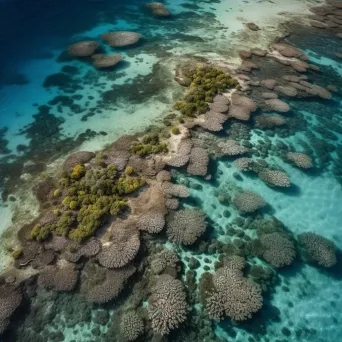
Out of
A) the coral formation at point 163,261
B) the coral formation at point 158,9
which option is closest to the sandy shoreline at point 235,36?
the coral formation at point 158,9

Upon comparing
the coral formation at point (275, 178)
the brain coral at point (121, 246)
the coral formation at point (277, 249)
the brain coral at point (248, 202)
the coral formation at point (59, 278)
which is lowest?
the coral formation at point (277, 249)

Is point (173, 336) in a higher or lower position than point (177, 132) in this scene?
lower

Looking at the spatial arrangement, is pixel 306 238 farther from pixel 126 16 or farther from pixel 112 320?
pixel 126 16

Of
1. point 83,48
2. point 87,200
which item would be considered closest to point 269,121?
point 87,200

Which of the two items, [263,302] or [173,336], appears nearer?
[173,336]

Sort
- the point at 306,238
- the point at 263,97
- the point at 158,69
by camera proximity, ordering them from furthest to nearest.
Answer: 1. the point at 158,69
2. the point at 263,97
3. the point at 306,238

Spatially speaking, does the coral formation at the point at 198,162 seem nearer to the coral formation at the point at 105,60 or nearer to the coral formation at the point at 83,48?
the coral formation at the point at 105,60

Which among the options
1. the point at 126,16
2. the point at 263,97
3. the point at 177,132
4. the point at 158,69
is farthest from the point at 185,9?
the point at 177,132

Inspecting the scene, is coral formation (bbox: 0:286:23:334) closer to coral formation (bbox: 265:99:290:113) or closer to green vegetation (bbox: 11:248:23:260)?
green vegetation (bbox: 11:248:23:260)

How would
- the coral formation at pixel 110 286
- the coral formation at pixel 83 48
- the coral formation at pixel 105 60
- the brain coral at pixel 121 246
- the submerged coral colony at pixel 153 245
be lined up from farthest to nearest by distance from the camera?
the coral formation at pixel 83 48
the coral formation at pixel 105 60
the brain coral at pixel 121 246
the coral formation at pixel 110 286
the submerged coral colony at pixel 153 245
